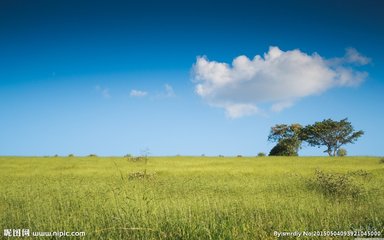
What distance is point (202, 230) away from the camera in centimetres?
980

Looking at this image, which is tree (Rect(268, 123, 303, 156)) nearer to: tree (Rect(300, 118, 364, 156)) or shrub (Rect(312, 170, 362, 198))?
tree (Rect(300, 118, 364, 156))

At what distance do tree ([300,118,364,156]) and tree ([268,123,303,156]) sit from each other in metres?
→ 2.04

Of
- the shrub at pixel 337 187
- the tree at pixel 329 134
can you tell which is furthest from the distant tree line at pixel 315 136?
the shrub at pixel 337 187

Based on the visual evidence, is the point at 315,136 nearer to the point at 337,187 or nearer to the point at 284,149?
the point at 284,149

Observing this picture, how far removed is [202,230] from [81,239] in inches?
131

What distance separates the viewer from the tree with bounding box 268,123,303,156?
8406 cm

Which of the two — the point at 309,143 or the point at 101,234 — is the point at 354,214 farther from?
the point at 309,143

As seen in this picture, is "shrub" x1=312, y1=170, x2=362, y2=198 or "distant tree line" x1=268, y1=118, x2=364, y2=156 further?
"distant tree line" x1=268, y1=118, x2=364, y2=156

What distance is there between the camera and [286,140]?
87.1 meters

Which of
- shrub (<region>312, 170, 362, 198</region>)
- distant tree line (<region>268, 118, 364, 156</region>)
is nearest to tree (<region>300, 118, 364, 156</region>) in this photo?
distant tree line (<region>268, 118, 364, 156</region>)

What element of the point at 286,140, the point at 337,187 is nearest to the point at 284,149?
the point at 286,140

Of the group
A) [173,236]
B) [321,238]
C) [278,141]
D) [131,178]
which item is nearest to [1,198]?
[131,178]

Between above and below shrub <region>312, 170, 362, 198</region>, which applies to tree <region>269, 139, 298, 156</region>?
above

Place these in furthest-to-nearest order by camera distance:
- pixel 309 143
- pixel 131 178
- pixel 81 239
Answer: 1. pixel 309 143
2. pixel 131 178
3. pixel 81 239
